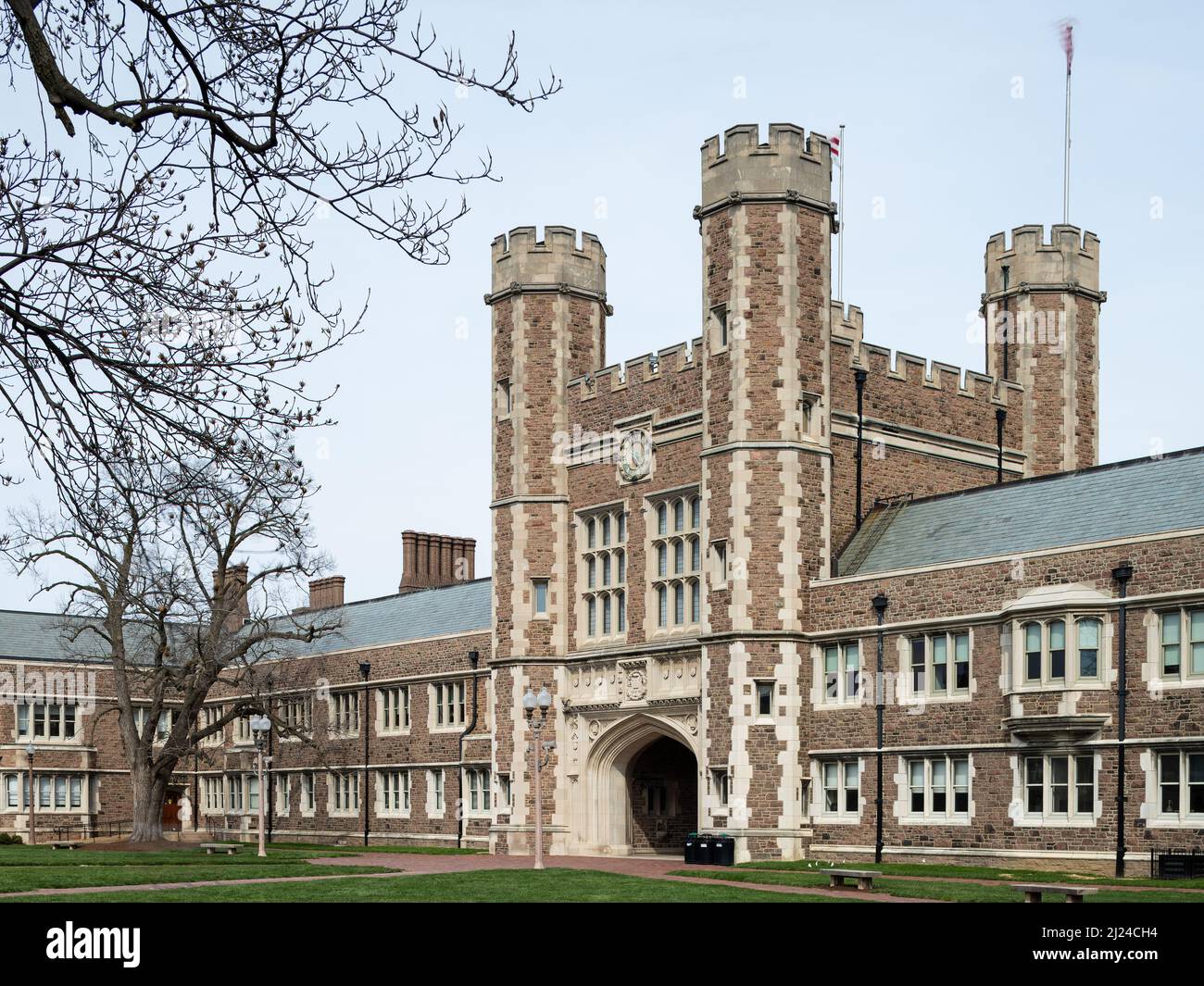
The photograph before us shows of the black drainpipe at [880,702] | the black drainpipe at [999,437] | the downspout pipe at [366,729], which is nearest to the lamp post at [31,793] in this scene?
the downspout pipe at [366,729]

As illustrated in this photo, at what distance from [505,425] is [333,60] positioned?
1128 inches

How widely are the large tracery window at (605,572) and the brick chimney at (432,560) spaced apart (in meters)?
18.1

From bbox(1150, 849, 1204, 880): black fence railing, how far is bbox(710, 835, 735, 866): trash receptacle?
8.19m

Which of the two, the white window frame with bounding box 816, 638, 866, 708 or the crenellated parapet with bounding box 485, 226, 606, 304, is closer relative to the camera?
the white window frame with bounding box 816, 638, 866, 708

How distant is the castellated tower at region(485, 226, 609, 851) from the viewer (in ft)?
124

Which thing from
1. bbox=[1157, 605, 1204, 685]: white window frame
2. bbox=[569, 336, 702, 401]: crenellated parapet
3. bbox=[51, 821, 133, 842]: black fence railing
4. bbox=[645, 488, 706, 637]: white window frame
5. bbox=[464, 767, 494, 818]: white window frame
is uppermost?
bbox=[569, 336, 702, 401]: crenellated parapet

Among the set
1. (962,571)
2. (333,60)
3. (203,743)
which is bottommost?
(203,743)

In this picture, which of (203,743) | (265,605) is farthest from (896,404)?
(203,743)

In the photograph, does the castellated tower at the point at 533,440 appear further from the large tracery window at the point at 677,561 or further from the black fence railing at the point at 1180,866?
the black fence railing at the point at 1180,866

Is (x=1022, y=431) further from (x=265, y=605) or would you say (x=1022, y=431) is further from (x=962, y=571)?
(x=265, y=605)

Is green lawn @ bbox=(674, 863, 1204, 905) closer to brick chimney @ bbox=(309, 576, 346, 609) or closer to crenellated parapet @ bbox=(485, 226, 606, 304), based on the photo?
crenellated parapet @ bbox=(485, 226, 606, 304)

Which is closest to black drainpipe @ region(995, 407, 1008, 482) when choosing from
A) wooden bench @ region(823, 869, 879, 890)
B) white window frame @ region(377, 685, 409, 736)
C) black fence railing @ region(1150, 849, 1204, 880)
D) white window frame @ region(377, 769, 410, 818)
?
black fence railing @ region(1150, 849, 1204, 880)

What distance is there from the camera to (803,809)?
32094 mm

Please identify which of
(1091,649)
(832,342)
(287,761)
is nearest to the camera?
(1091,649)
